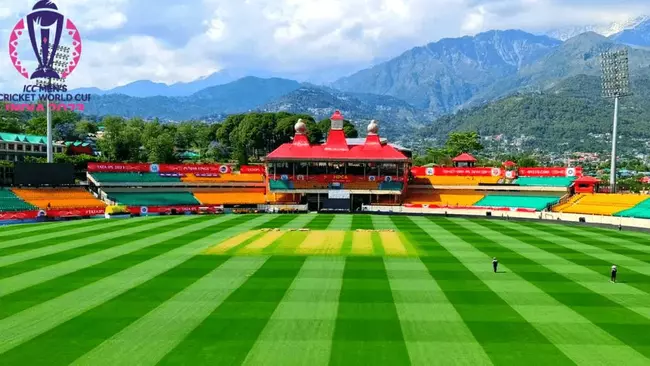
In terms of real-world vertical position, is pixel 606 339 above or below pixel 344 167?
below

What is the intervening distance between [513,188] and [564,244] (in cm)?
3545

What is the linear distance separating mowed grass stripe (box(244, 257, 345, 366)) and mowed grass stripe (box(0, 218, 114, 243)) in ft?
94.7

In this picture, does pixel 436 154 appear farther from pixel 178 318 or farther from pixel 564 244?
pixel 178 318

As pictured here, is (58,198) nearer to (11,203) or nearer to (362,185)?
(11,203)

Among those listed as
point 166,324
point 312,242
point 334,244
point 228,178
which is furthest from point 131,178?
point 166,324

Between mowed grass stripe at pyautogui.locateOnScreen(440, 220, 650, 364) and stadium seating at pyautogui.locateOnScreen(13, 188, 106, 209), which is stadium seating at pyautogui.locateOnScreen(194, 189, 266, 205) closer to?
stadium seating at pyautogui.locateOnScreen(13, 188, 106, 209)

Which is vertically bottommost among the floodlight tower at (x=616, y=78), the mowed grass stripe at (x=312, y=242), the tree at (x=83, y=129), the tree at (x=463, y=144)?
the mowed grass stripe at (x=312, y=242)

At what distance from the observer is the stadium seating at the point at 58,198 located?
61.9 m

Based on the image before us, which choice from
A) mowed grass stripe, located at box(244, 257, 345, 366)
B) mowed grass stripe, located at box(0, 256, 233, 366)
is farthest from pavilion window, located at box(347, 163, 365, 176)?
mowed grass stripe, located at box(0, 256, 233, 366)

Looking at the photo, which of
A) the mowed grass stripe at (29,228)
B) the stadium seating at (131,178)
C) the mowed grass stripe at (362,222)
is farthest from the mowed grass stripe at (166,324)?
the stadium seating at (131,178)

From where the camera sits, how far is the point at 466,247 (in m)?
40.2

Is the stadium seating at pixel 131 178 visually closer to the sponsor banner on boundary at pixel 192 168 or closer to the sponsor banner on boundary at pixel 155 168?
the sponsor banner on boundary at pixel 155 168

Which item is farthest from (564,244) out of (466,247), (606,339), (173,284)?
(173,284)

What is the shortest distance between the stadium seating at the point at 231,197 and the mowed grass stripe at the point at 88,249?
17476 mm
